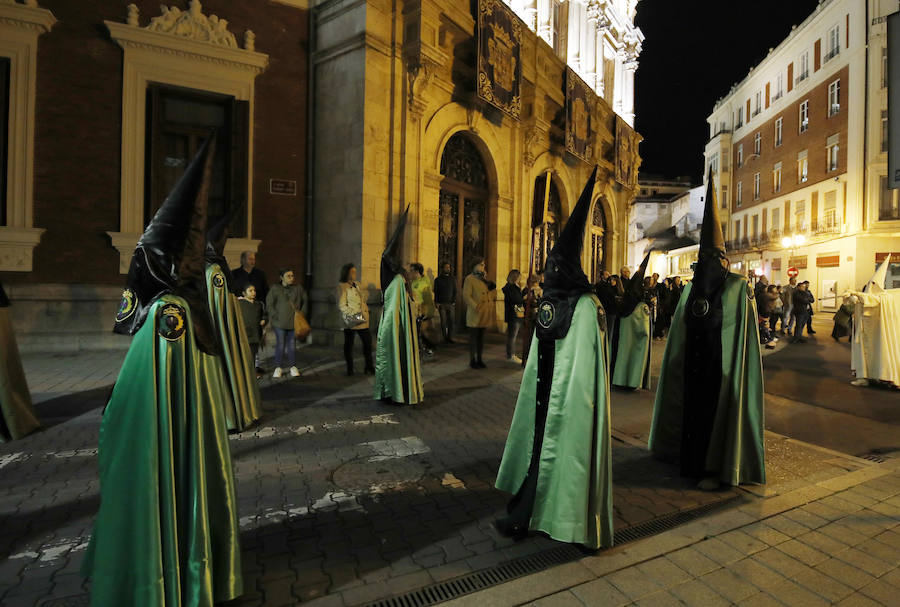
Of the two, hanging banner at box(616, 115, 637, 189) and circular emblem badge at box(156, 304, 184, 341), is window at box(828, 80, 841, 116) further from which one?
circular emblem badge at box(156, 304, 184, 341)

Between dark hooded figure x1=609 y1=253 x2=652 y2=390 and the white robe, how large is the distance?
348cm

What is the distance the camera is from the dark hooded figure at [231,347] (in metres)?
5.21

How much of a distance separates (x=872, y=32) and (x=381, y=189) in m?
30.9

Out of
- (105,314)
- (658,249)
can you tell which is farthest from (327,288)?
(658,249)

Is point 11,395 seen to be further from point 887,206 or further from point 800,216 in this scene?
point 800,216

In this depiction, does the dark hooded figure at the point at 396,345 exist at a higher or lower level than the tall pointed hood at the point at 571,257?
lower

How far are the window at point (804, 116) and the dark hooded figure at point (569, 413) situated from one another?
1535 inches

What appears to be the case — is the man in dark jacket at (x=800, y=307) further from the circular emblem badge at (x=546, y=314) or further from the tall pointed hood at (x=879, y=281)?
the circular emblem badge at (x=546, y=314)

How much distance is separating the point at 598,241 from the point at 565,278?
19705 mm

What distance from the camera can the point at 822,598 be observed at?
2488mm

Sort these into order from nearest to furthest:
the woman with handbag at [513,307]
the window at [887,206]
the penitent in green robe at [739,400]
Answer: the penitent in green robe at [739,400], the woman with handbag at [513,307], the window at [887,206]

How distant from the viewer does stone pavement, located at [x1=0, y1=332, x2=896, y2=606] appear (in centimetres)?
266

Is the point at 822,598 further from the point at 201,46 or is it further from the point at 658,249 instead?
the point at 658,249

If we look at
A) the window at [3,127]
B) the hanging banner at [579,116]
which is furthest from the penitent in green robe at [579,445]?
the hanging banner at [579,116]
